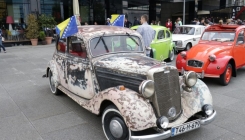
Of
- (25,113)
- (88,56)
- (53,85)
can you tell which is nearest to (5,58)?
(53,85)

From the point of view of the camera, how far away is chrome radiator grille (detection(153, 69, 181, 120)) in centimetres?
350

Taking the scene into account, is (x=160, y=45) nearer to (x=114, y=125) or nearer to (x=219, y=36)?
(x=219, y=36)

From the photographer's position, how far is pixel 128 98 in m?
3.34

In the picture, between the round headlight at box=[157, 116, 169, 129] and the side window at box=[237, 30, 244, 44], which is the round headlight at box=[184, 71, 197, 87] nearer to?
the round headlight at box=[157, 116, 169, 129]

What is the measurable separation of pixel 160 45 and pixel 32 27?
9993 mm

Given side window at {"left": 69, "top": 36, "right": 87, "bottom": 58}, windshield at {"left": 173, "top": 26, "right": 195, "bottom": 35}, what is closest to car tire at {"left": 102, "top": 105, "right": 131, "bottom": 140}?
side window at {"left": 69, "top": 36, "right": 87, "bottom": 58}

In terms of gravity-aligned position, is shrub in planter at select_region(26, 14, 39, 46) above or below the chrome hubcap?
above

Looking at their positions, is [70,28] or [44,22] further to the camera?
[44,22]

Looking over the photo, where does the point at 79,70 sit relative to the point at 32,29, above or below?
below

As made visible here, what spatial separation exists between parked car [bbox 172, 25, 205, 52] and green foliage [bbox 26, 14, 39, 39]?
9418 millimetres

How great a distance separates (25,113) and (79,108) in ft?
3.77

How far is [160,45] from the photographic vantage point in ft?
32.1

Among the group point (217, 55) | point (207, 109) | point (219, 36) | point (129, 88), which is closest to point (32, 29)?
point (219, 36)

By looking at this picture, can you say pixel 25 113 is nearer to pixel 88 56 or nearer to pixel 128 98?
pixel 88 56
